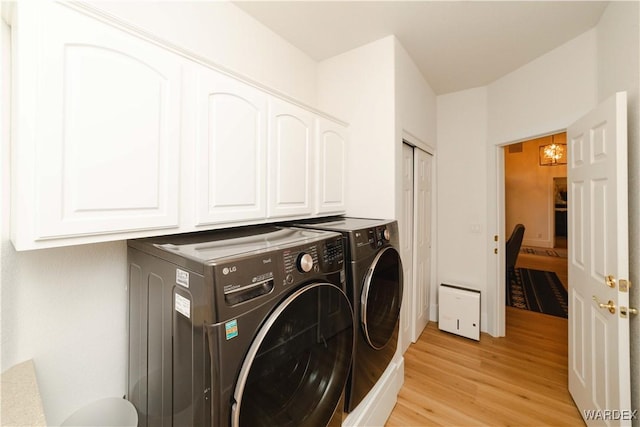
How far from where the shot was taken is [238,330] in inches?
30.8

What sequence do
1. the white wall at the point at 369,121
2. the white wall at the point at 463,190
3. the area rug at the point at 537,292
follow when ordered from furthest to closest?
the area rug at the point at 537,292
the white wall at the point at 463,190
the white wall at the point at 369,121

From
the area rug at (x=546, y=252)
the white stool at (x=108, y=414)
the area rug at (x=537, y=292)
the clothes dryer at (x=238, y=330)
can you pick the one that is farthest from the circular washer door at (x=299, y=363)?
the area rug at (x=546, y=252)

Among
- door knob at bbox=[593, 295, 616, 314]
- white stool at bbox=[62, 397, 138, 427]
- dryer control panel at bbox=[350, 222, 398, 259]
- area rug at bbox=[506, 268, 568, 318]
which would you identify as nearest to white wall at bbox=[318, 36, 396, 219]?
dryer control panel at bbox=[350, 222, 398, 259]

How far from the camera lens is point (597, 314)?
1.56 metres

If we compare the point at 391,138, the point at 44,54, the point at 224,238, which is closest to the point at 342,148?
the point at 391,138

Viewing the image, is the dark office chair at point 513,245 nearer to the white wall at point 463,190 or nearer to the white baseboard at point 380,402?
the white wall at point 463,190

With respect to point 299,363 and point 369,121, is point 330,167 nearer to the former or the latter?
point 369,121

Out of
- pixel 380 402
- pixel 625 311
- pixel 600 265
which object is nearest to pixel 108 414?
pixel 380 402

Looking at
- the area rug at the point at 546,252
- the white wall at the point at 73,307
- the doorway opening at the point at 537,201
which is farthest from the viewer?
the doorway opening at the point at 537,201

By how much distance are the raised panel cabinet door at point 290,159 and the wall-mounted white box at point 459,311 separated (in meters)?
2.11

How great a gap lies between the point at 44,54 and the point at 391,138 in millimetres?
1847

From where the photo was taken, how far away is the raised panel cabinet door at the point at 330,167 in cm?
182

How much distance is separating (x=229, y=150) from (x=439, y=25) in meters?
1.85

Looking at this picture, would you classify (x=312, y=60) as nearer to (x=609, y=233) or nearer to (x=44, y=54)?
(x=44, y=54)
